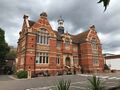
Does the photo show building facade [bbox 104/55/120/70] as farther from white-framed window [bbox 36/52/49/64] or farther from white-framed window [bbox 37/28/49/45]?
white-framed window [bbox 37/28/49/45]

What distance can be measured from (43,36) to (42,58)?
4.27 meters

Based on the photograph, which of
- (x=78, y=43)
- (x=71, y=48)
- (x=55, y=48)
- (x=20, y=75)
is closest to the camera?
(x=20, y=75)

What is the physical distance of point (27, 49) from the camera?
87.4ft

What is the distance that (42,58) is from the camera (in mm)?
28578

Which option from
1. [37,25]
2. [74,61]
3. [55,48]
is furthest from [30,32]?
[74,61]

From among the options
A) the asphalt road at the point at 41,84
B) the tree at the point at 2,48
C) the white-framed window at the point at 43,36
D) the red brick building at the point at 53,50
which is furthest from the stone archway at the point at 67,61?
the tree at the point at 2,48

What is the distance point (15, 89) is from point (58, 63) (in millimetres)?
19462

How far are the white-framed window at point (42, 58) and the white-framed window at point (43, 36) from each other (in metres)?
2.29

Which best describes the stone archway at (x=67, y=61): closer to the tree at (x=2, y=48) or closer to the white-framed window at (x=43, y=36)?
the white-framed window at (x=43, y=36)

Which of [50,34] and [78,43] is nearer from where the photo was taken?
[50,34]

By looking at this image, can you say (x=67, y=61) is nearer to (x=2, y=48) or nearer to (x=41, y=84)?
(x=2, y=48)

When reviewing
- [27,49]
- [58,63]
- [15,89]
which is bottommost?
[15,89]

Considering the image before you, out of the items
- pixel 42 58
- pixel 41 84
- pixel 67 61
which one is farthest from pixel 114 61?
pixel 41 84

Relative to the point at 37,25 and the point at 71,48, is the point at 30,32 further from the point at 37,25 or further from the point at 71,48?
the point at 71,48
